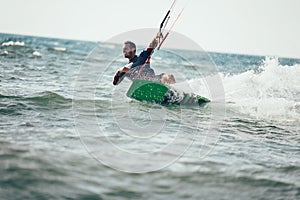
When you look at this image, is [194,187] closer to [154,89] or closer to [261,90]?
[154,89]

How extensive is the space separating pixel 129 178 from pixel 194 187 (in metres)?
0.93

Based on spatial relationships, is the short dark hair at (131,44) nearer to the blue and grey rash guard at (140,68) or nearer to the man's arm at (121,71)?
the blue and grey rash guard at (140,68)

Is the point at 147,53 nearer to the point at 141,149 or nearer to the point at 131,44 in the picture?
the point at 131,44

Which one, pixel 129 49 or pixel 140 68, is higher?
pixel 129 49

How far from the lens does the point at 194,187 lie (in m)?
4.50

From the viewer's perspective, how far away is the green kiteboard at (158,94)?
976 cm

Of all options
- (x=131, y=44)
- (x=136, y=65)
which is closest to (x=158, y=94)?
(x=136, y=65)

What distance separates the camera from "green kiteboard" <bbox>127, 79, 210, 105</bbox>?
384 inches

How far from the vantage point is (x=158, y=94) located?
9.87m

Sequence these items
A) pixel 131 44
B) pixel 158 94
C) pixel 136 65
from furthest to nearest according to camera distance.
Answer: pixel 158 94, pixel 136 65, pixel 131 44

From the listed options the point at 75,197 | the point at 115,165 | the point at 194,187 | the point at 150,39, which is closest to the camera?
the point at 75,197

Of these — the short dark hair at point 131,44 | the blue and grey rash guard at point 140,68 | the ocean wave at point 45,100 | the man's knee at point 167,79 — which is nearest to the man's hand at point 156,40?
the blue and grey rash guard at point 140,68

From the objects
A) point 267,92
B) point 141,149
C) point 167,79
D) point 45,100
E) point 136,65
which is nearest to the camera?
point 141,149

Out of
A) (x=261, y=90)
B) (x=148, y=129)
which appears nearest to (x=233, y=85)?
(x=261, y=90)
